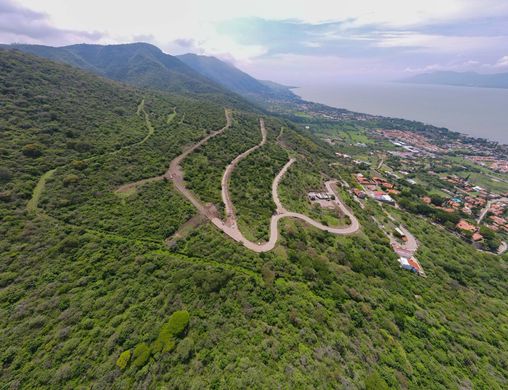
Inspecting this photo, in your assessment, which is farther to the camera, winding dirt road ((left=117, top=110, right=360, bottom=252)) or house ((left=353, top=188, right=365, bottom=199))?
house ((left=353, top=188, right=365, bottom=199))

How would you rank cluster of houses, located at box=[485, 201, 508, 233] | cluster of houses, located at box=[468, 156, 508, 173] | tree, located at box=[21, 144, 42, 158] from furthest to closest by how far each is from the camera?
cluster of houses, located at box=[468, 156, 508, 173] → cluster of houses, located at box=[485, 201, 508, 233] → tree, located at box=[21, 144, 42, 158]

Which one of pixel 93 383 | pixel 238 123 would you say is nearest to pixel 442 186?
pixel 238 123

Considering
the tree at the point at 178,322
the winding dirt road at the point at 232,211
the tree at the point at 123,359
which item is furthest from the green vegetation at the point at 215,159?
the tree at the point at 123,359

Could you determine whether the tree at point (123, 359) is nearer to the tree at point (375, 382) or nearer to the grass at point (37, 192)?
the tree at point (375, 382)

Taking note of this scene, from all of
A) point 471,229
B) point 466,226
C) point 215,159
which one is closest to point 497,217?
point 466,226

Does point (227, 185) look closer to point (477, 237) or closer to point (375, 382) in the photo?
point (375, 382)

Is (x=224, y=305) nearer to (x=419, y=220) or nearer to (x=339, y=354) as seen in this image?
(x=339, y=354)

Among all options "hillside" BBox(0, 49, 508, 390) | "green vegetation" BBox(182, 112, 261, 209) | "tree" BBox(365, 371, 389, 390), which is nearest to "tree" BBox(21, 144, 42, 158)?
"hillside" BBox(0, 49, 508, 390)

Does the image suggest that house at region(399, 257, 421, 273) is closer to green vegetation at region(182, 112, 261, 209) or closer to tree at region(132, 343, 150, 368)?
green vegetation at region(182, 112, 261, 209)

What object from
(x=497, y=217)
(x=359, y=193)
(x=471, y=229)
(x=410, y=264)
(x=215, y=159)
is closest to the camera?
(x=410, y=264)
